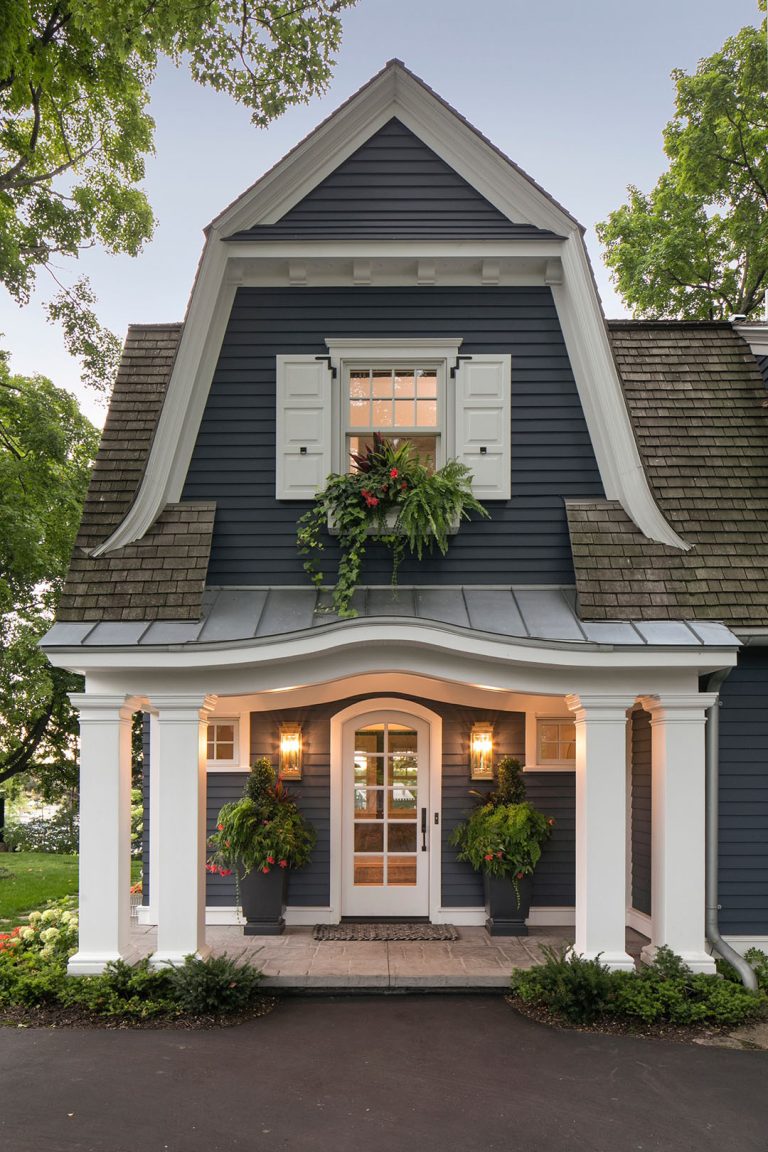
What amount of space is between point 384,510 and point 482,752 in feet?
8.63

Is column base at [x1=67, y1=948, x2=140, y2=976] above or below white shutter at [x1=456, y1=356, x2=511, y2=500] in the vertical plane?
below

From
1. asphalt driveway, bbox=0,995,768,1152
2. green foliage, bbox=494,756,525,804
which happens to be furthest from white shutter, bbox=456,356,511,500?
asphalt driveway, bbox=0,995,768,1152

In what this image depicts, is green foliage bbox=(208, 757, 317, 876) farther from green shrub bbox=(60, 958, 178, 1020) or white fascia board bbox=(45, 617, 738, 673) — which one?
white fascia board bbox=(45, 617, 738, 673)

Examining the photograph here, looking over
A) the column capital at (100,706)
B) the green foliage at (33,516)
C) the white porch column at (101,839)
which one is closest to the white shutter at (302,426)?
the column capital at (100,706)

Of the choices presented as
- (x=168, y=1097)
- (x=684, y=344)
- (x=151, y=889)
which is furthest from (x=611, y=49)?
(x=168, y=1097)

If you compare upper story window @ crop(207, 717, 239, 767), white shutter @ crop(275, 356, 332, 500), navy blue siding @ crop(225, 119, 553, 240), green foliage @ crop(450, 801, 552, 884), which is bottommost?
green foliage @ crop(450, 801, 552, 884)

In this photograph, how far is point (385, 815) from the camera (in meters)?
7.42

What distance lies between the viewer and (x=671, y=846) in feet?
18.2

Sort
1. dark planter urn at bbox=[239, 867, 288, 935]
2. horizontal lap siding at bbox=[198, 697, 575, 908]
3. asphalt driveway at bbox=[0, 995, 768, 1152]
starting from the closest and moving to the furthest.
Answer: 1. asphalt driveway at bbox=[0, 995, 768, 1152]
2. dark planter urn at bbox=[239, 867, 288, 935]
3. horizontal lap siding at bbox=[198, 697, 575, 908]

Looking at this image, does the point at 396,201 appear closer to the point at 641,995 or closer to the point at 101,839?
the point at 101,839

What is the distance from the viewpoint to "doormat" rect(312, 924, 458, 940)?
6746 millimetres

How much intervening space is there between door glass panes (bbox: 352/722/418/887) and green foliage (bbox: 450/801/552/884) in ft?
Answer: 2.33

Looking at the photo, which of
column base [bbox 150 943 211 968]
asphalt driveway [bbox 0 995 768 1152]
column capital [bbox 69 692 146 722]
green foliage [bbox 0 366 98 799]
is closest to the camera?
asphalt driveway [bbox 0 995 768 1152]

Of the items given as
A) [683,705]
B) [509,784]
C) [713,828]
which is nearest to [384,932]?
[509,784]
